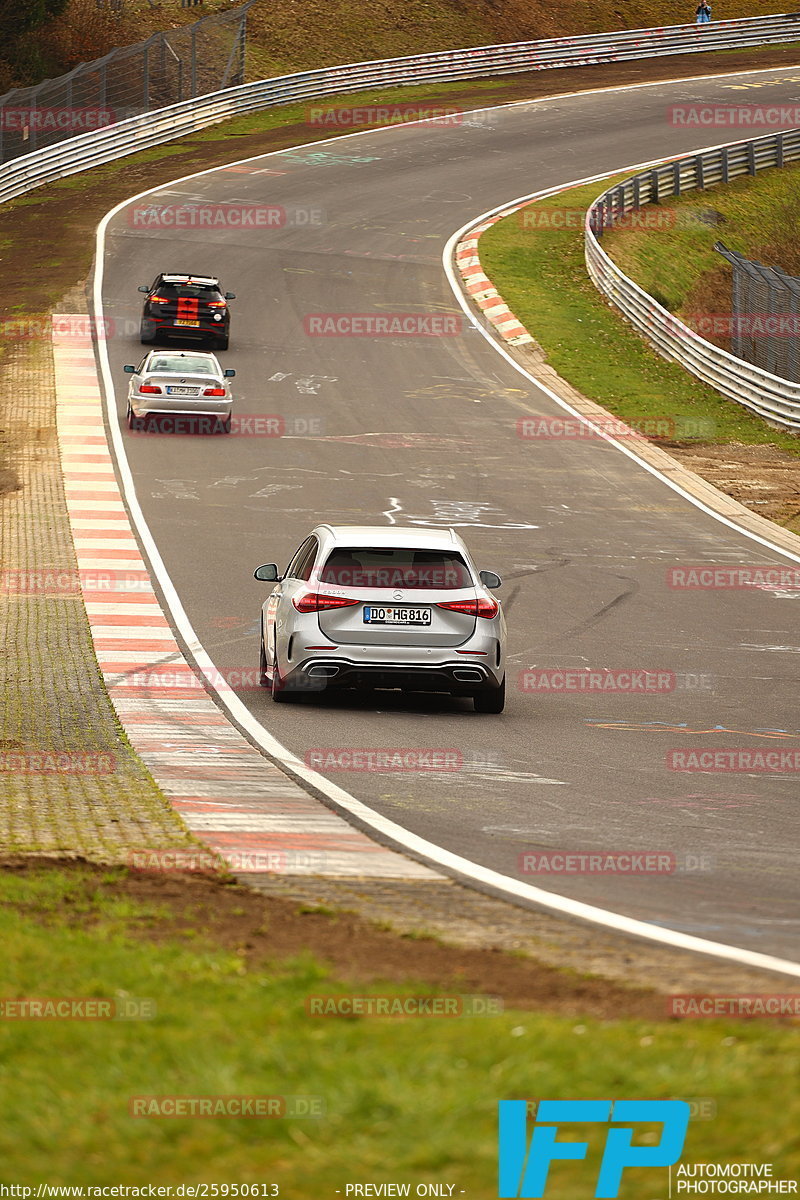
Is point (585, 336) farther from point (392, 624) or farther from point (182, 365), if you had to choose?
point (392, 624)

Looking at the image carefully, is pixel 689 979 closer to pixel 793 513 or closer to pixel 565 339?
pixel 793 513

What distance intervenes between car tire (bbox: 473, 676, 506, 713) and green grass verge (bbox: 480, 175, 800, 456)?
18.6 metres

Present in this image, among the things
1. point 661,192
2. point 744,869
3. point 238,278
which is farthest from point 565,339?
point 744,869

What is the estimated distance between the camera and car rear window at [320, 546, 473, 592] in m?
13.7

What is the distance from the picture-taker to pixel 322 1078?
466 centimetres

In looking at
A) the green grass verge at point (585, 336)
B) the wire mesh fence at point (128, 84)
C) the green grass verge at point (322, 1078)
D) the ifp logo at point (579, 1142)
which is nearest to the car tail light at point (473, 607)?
the green grass verge at point (322, 1078)

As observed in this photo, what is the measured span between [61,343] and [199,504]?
13.6 meters

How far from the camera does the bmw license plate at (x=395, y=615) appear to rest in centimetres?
1350

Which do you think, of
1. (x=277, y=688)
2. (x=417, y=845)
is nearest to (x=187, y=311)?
(x=277, y=688)

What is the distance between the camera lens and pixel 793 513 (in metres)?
26.4

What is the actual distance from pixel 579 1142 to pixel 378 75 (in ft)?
212

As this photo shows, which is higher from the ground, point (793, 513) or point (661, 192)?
point (661, 192)

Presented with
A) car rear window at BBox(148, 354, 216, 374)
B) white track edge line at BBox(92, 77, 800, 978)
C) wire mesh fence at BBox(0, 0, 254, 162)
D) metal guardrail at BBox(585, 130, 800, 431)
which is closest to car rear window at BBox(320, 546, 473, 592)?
white track edge line at BBox(92, 77, 800, 978)

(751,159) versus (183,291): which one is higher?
(751,159)
